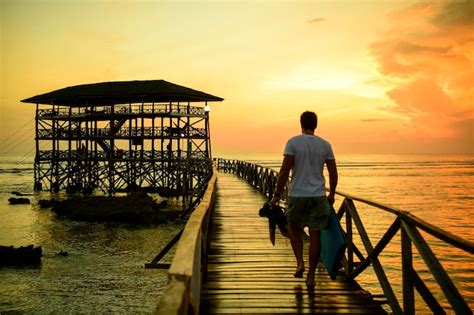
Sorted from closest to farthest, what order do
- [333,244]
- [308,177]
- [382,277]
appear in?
[382,277]
[308,177]
[333,244]

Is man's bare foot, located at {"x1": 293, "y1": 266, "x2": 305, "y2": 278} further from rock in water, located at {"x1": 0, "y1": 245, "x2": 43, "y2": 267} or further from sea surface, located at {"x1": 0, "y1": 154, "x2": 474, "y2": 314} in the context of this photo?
rock in water, located at {"x1": 0, "y1": 245, "x2": 43, "y2": 267}

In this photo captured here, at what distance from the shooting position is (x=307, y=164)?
5.54 m

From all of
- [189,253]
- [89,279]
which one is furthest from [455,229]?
[189,253]

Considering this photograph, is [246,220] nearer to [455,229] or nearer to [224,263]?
[224,263]

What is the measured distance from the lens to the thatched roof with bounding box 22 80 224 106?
40.9m

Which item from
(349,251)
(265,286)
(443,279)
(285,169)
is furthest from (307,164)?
(443,279)

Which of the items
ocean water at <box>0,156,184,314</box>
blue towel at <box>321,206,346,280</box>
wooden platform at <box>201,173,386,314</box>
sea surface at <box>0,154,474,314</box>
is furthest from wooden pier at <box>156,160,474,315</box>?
sea surface at <box>0,154,474,314</box>

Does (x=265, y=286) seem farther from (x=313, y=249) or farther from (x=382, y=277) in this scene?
(x=382, y=277)

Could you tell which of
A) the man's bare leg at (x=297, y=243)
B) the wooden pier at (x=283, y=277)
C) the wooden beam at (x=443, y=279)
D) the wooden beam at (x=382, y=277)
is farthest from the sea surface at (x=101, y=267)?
the wooden beam at (x=443, y=279)

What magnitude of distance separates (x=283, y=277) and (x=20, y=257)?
13397mm

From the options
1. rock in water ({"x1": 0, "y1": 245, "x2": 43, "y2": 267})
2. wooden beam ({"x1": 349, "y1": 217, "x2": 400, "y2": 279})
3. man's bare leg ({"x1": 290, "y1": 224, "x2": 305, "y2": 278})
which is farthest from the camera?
rock in water ({"x1": 0, "y1": 245, "x2": 43, "y2": 267})

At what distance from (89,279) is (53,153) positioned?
34.1m

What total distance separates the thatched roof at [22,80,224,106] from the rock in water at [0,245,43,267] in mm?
24599

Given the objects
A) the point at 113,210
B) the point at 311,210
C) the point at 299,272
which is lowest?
the point at 113,210
